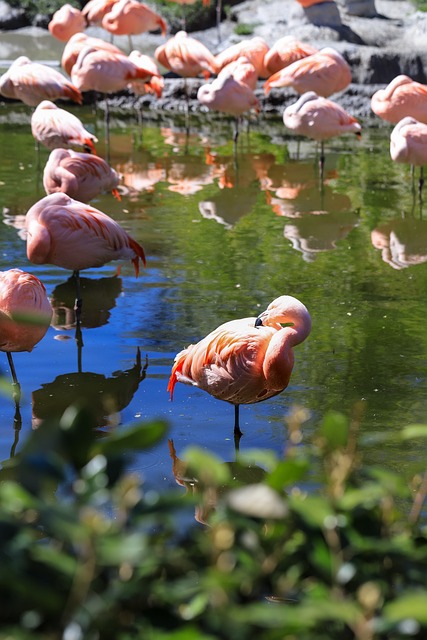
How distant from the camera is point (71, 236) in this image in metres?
5.02

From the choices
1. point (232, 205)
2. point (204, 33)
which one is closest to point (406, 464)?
point (232, 205)

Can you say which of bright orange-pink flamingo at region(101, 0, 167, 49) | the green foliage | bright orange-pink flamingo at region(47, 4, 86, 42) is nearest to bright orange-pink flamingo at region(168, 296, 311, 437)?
the green foliage

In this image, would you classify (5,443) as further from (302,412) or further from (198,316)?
(302,412)

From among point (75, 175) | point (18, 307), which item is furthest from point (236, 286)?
point (18, 307)

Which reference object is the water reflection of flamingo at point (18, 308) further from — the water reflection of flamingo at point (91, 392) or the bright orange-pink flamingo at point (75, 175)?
the bright orange-pink flamingo at point (75, 175)

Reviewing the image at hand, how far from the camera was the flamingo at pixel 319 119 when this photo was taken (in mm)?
8281

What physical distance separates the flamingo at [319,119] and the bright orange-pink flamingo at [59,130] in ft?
5.56

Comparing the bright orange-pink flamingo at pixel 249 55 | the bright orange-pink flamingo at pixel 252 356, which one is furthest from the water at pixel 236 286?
the bright orange-pink flamingo at pixel 249 55

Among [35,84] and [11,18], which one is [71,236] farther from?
[11,18]

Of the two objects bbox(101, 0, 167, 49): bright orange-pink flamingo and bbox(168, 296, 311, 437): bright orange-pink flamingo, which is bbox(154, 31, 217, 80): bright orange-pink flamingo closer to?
bbox(101, 0, 167, 49): bright orange-pink flamingo

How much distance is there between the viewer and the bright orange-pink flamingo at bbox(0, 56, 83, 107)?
8977 millimetres

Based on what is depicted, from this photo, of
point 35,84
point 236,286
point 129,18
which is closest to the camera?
point 236,286

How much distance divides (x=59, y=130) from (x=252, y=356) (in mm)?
4394

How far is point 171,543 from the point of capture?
1310mm
